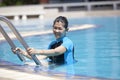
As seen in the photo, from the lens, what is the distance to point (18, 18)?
1022 inches

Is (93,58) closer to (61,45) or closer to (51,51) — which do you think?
(61,45)

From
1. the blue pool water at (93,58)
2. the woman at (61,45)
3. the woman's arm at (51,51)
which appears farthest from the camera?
the blue pool water at (93,58)

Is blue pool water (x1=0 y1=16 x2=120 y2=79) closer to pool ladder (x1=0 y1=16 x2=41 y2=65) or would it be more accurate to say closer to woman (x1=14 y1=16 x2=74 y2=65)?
woman (x1=14 y1=16 x2=74 y2=65)

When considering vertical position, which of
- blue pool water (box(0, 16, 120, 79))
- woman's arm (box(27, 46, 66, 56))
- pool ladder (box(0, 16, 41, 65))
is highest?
pool ladder (box(0, 16, 41, 65))

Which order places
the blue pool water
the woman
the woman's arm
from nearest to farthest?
the woman's arm
the woman
the blue pool water

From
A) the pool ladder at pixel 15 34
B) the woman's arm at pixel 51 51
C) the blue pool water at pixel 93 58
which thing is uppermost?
the pool ladder at pixel 15 34

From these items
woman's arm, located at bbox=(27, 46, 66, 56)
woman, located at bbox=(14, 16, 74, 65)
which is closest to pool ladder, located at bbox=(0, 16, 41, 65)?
woman, located at bbox=(14, 16, 74, 65)

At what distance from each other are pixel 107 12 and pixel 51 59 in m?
21.3

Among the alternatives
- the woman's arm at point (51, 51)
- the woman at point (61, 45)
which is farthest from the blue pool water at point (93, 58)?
the woman's arm at point (51, 51)

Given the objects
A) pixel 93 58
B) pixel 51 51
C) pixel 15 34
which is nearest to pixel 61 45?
pixel 51 51

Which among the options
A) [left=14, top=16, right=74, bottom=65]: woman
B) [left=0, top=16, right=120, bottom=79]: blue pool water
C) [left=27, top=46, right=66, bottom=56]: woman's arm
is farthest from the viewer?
Result: [left=0, top=16, right=120, bottom=79]: blue pool water

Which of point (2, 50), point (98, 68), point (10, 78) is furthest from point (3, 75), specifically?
point (2, 50)

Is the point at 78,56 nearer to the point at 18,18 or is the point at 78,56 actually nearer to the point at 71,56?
the point at 71,56

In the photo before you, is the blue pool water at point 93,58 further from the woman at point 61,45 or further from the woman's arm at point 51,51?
the woman's arm at point 51,51
